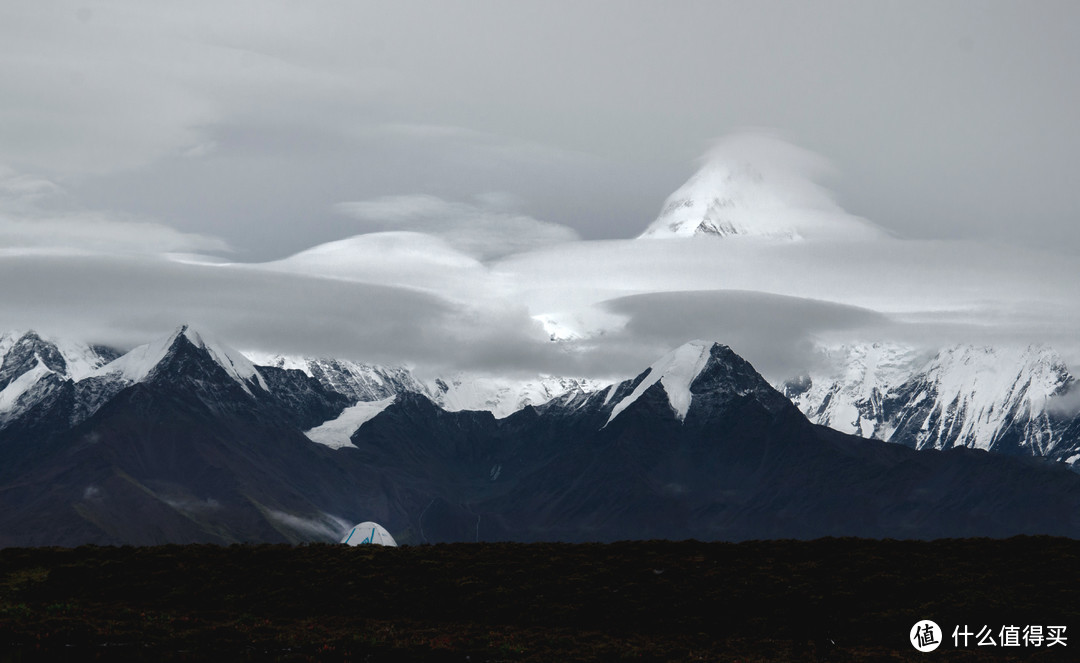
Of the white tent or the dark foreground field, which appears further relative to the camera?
the white tent

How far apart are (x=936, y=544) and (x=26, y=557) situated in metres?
58.2

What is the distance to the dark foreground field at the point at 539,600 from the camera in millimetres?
62531

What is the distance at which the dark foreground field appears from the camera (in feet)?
205

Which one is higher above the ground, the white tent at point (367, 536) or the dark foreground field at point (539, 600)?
the white tent at point (367, 536)

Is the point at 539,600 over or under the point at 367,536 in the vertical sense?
under

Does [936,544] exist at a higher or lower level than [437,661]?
higher

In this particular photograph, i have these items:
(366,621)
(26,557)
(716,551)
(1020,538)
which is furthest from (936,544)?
(26,557)

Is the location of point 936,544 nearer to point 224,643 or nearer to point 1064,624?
point 1064,624

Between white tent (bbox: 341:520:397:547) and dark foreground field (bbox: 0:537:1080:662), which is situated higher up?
white tent (bbox: 341:520:397:547)

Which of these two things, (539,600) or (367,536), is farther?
(367,536)

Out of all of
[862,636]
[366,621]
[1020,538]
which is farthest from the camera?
[1020,538]

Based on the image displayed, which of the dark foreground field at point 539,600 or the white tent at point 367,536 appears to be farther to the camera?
the white tent at point 367,536

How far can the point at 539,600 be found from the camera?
243 feet

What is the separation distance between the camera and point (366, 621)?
70750 mm
